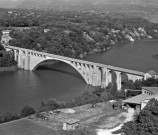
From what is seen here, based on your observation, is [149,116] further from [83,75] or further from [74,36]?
[74,36]

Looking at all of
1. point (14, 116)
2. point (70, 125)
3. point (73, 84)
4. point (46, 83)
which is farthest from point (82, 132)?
point (46, 83)

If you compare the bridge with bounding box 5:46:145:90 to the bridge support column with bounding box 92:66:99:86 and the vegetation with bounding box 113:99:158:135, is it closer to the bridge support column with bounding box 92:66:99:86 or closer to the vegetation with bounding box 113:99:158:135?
the bridge support column with bounding box 92:66:99:86

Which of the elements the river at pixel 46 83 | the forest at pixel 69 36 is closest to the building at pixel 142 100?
the river at pixel 46 83

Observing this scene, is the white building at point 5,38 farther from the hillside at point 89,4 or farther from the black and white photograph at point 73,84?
the hillside at point 89,4

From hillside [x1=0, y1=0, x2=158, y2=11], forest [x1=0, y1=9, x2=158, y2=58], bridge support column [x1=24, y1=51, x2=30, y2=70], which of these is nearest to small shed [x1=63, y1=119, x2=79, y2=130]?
bridge support column [x1=24, y1=51, x2=30, y2=70]

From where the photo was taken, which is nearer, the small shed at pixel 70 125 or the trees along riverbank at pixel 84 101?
the small shed at pixel 70 125

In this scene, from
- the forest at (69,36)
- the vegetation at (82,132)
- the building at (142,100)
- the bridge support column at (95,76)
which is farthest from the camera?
the forest at (69,36)

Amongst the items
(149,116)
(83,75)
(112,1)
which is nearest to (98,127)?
(149,116)
